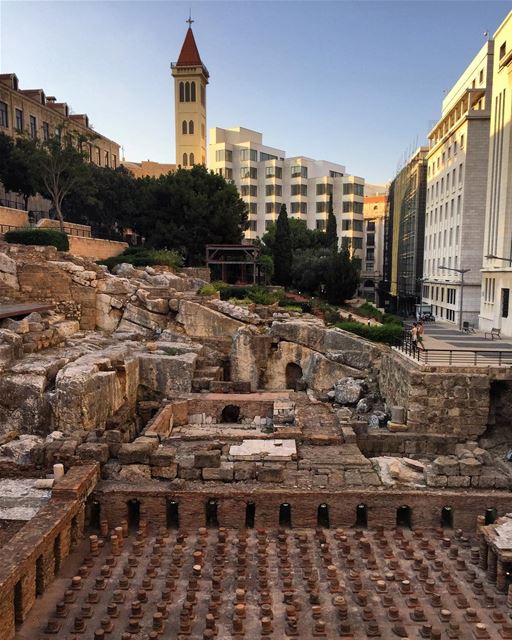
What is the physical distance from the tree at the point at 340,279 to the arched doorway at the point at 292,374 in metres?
15.4

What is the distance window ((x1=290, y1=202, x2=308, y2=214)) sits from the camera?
70250 millimetres

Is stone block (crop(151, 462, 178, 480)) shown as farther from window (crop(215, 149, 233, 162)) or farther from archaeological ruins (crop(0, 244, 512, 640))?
window (crop(215, 149, 233, 162))

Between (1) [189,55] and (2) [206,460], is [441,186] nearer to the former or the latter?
(2) [206,460]

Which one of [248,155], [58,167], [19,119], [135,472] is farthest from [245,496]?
[248,155]

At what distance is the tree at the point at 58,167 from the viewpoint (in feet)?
109

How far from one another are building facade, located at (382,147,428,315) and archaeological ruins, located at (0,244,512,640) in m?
26.8

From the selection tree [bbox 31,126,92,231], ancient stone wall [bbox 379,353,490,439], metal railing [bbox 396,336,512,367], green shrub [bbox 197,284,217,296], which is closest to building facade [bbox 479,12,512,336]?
metal railing [bbox 396,336,512,367]

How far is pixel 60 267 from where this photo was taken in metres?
25.2

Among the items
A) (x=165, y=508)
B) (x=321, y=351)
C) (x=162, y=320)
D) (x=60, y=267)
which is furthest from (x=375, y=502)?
(x=60, y=267)

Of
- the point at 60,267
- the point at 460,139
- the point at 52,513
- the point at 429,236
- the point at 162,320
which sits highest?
the point at 460,139

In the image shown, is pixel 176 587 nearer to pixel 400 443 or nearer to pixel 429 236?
pixel 400 443

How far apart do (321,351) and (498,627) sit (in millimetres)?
14771

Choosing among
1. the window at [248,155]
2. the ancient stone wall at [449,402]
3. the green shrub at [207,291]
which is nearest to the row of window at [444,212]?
the green shrub at [207,291]

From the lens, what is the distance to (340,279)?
3744 centimetres
